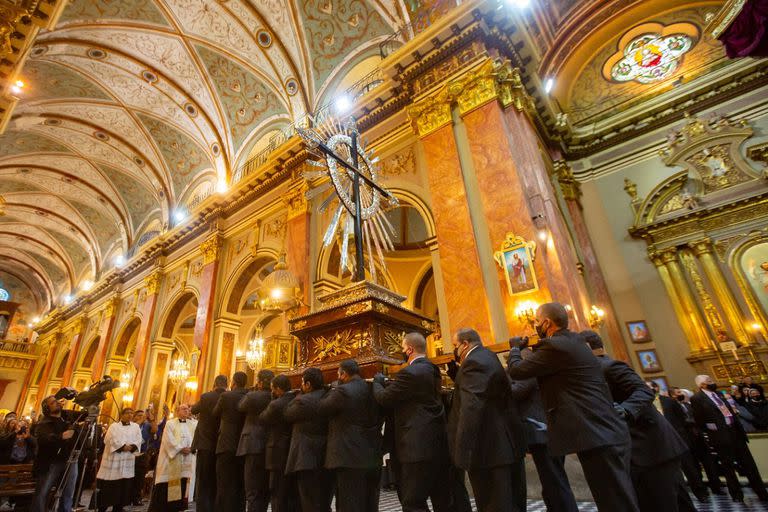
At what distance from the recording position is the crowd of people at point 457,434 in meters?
1.95

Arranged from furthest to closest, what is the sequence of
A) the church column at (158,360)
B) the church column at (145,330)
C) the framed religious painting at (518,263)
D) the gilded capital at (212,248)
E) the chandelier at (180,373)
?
1. the church column at (158,360)
2. the church column at (145,330)
3. the gilded capital at (212,248)
4. the chandelier at (180,373)
5. the framed religious painting at (518,263)

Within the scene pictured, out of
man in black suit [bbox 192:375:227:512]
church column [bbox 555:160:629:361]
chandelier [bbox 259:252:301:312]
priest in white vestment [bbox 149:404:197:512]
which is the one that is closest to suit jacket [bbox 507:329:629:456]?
man in black suit [bbox 192:375:227:512]

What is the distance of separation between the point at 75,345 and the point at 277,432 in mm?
18603

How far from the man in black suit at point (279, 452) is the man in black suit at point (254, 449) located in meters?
0.15

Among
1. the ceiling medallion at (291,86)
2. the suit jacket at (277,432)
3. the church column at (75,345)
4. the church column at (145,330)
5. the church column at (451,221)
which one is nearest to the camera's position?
the suit jacket at (277,432)

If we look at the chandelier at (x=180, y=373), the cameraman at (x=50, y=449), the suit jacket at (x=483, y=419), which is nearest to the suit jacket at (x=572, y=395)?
the suit jacket at (x=483, y=419)

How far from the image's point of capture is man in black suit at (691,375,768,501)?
3697mm

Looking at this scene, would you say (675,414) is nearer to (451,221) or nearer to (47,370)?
(451,221)

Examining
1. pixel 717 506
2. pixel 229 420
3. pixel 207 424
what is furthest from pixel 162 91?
pixel 717 506

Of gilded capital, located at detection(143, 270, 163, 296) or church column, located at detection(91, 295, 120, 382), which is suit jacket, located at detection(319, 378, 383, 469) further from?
church column, located at detection(91, 295, 120, 382)

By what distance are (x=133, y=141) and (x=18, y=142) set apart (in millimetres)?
3668

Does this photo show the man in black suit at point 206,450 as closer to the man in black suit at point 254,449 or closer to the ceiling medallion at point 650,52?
the man in black suit at point 254,449

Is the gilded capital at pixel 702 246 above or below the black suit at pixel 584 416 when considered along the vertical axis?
above

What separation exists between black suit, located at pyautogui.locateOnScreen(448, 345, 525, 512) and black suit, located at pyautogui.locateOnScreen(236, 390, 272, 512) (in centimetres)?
163
